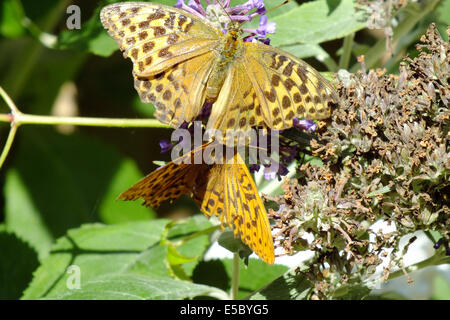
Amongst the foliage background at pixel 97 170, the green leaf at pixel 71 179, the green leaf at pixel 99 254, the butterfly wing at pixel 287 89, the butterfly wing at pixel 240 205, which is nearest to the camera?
the butterfly wing at pixel 240 205

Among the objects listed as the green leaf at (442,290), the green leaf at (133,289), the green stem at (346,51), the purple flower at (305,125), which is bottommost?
the green leaf at (442,290)

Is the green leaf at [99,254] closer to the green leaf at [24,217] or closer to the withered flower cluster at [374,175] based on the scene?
the green leaf at [24,217]

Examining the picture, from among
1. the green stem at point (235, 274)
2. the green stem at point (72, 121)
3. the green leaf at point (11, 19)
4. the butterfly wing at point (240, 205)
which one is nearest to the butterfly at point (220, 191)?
the butterfly wing at point (240, 205)

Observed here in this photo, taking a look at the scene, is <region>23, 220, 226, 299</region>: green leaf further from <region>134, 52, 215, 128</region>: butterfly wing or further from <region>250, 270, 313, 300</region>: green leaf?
<region>134, 52, 215, 128</region>: butterfly wing

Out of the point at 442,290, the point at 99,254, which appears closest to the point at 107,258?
the point at 99,254

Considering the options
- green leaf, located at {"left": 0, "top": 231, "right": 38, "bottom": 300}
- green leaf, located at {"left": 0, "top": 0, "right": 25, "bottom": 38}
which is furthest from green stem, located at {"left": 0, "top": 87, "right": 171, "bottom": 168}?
green leaf, located at {"left": 0, "top": 0, "right": 25, "bottom": 38}

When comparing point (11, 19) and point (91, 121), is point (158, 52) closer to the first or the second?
point (91, 121)
